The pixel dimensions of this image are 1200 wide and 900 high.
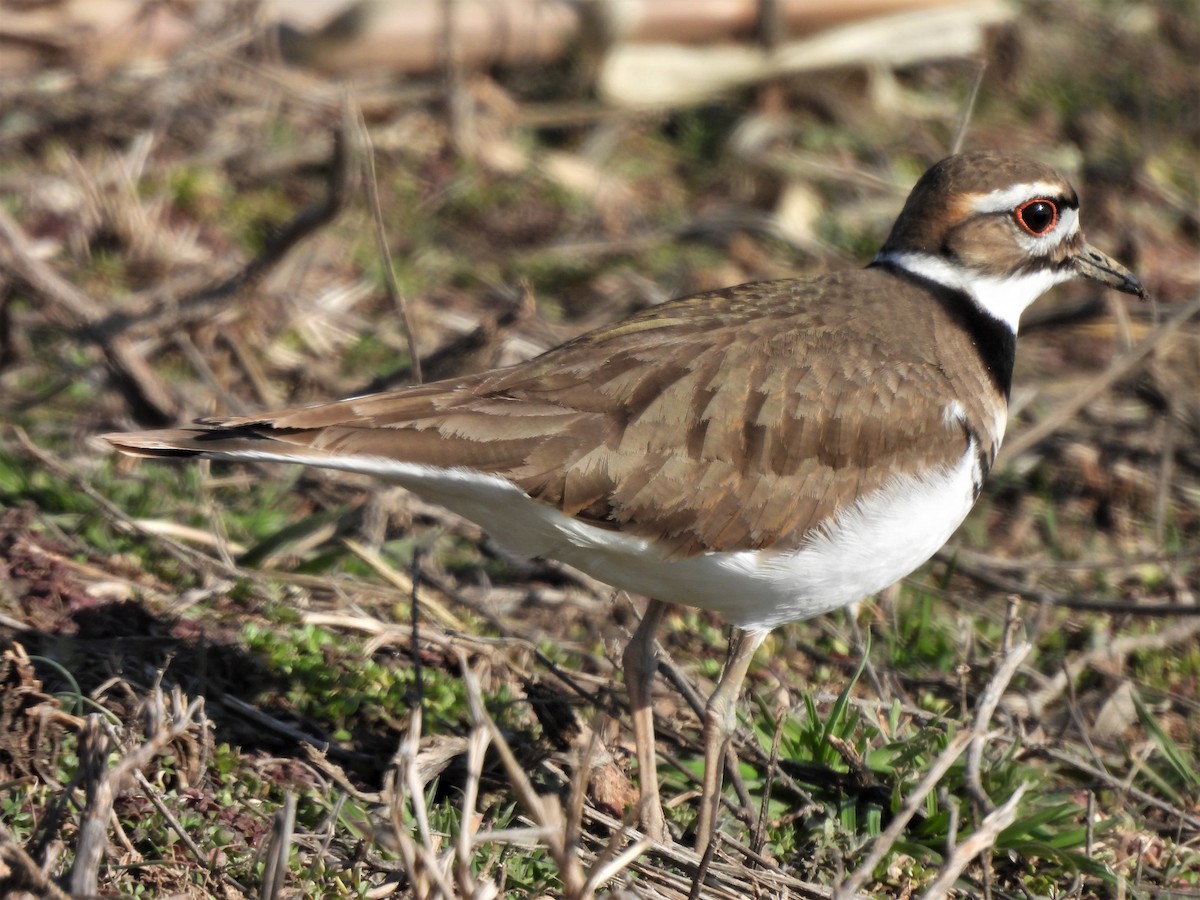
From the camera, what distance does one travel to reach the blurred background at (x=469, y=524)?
3848 millimetres

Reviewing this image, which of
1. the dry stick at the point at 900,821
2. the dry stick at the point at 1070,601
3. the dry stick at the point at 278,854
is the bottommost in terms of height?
the dry stick at the point at 1070,601

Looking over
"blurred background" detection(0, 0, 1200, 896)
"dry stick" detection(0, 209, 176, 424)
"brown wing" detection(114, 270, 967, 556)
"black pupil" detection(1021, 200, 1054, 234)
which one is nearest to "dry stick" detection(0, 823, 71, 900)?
"blurred background" detection(0, 0, 1200, 896)

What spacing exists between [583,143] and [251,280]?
3.05 meters

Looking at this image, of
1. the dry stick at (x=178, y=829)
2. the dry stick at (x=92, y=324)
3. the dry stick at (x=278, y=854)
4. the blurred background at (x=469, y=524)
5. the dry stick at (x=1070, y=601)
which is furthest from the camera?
the dry stick at (x=92, y=324)

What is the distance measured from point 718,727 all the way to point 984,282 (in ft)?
5.20

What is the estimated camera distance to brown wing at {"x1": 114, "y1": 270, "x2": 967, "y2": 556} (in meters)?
3.70

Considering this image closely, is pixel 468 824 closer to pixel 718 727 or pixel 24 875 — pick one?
pixel 24 875

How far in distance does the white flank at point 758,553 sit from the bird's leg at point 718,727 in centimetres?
11

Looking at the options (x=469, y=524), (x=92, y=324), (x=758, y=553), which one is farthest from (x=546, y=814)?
(x=92, y=324)

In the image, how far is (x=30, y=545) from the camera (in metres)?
4.59

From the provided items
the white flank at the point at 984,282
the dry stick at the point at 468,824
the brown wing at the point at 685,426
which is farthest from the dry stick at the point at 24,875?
the white flank at the point at 984,282

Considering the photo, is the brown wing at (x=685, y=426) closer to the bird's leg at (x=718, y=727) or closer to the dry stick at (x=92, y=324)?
the bird's leg at (x=718, y=727)

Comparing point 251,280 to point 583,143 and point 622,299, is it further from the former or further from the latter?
point 583,143

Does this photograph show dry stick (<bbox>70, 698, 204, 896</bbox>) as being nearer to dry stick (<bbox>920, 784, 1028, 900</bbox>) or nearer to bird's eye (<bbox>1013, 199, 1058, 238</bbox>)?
dry stick (<bbox>920, 784, 1028, 900</bbox>)
